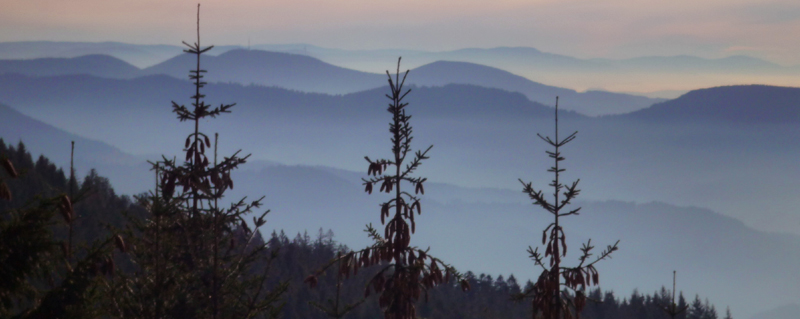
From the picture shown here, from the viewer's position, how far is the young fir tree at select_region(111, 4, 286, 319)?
12219 mm

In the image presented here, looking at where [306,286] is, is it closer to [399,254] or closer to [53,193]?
[53,193]

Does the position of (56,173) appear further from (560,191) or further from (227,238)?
(560,191)

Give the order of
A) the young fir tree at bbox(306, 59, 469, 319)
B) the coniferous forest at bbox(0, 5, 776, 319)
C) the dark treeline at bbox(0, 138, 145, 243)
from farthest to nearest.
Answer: the dark treeline at bbox(0, 138, 145, 243) < the young fir tree at bbox(306, 59, 469, 319) < the coniferous forest at bbox(0, 5, 776, 319)

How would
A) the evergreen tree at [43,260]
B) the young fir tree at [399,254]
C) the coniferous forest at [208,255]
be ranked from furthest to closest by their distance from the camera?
1. the young fir tree at [399,254]
2. the coniferous forest at [208,255]
3. the evergreen tree at [43,260]

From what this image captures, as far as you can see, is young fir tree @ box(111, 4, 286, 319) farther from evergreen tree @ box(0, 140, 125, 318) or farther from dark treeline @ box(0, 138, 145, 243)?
dark treeline @ box(0, 138, 145, 243)

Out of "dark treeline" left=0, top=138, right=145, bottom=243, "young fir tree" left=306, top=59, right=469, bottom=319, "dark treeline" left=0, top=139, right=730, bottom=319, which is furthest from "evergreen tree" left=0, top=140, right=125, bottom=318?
"dark treeline" left=0, top=138, right=145, bottom=243

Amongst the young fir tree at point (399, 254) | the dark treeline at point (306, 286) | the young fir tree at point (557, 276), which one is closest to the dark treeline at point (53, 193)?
the dark treeline at point (306, 286)

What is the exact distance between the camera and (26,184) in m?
66.9

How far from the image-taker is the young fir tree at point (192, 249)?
12219 mm

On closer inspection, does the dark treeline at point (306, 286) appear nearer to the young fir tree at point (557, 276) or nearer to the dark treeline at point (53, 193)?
the dark treeline at point (53, 193)

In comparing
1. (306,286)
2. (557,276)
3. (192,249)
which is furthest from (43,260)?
(306,286)

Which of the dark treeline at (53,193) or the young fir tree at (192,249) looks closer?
the young fir tree at (192,249)

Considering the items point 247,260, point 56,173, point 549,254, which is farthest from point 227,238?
point 56,173

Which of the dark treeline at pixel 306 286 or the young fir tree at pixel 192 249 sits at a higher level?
the young fir tree at pixel 192 249
